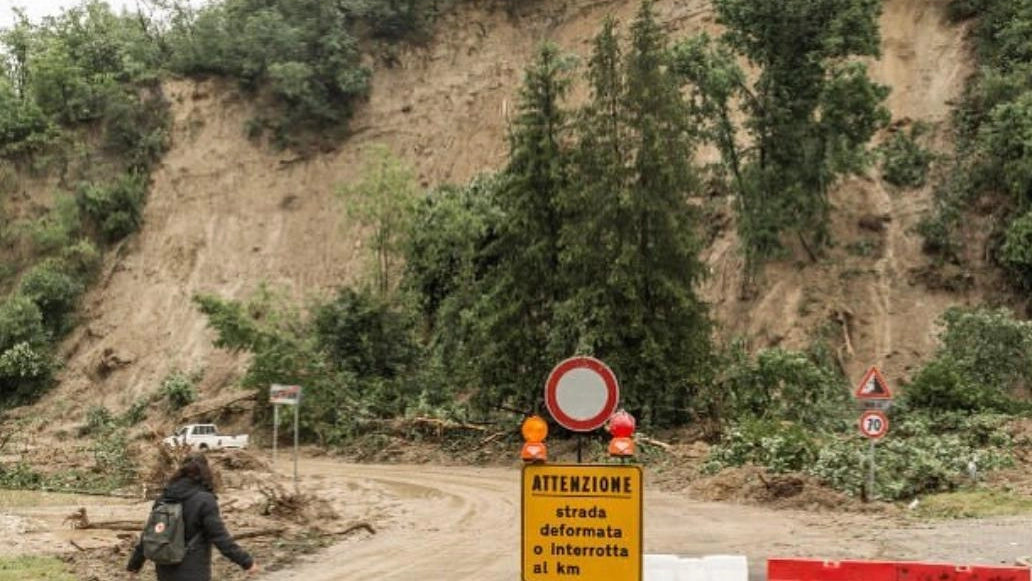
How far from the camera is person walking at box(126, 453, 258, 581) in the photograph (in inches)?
320

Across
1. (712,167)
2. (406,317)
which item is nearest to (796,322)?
(712,167)

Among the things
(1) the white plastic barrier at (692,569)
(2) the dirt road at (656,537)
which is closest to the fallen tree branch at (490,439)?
(2) the dirt road at (656,537)

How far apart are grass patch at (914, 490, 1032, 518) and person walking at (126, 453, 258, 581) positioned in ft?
40.3

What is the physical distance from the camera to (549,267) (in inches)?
1153

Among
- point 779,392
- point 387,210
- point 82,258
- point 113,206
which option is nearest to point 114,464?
point 779,392

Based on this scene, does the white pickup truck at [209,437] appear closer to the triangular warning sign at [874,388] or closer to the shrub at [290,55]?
the shrub at [290,55]

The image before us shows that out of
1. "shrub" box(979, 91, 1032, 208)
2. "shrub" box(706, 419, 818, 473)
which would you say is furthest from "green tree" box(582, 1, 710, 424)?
"shrub" box(979, 91, 1032, 208)

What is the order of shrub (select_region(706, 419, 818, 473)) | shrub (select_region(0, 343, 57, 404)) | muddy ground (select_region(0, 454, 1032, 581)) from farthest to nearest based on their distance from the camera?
shrub (select_region(0, 343, 57, 404)) → shrub (select_region(706, 419, 818, 473)) → muddy ground (select_region(0, 454, 1032, 581))

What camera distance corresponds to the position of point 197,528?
8.18 metres

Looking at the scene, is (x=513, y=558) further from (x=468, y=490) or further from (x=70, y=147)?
(x=70, y=147)

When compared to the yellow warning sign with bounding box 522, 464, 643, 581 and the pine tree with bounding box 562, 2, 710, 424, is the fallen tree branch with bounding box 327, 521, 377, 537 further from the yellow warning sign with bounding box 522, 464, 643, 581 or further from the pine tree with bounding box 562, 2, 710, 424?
the pine tree with bounding box 562, 2, 710, 424

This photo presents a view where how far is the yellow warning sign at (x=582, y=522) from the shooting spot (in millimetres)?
8516

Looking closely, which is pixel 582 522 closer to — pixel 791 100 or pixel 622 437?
pixel 622 437

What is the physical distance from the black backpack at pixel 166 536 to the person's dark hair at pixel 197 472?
24cm
